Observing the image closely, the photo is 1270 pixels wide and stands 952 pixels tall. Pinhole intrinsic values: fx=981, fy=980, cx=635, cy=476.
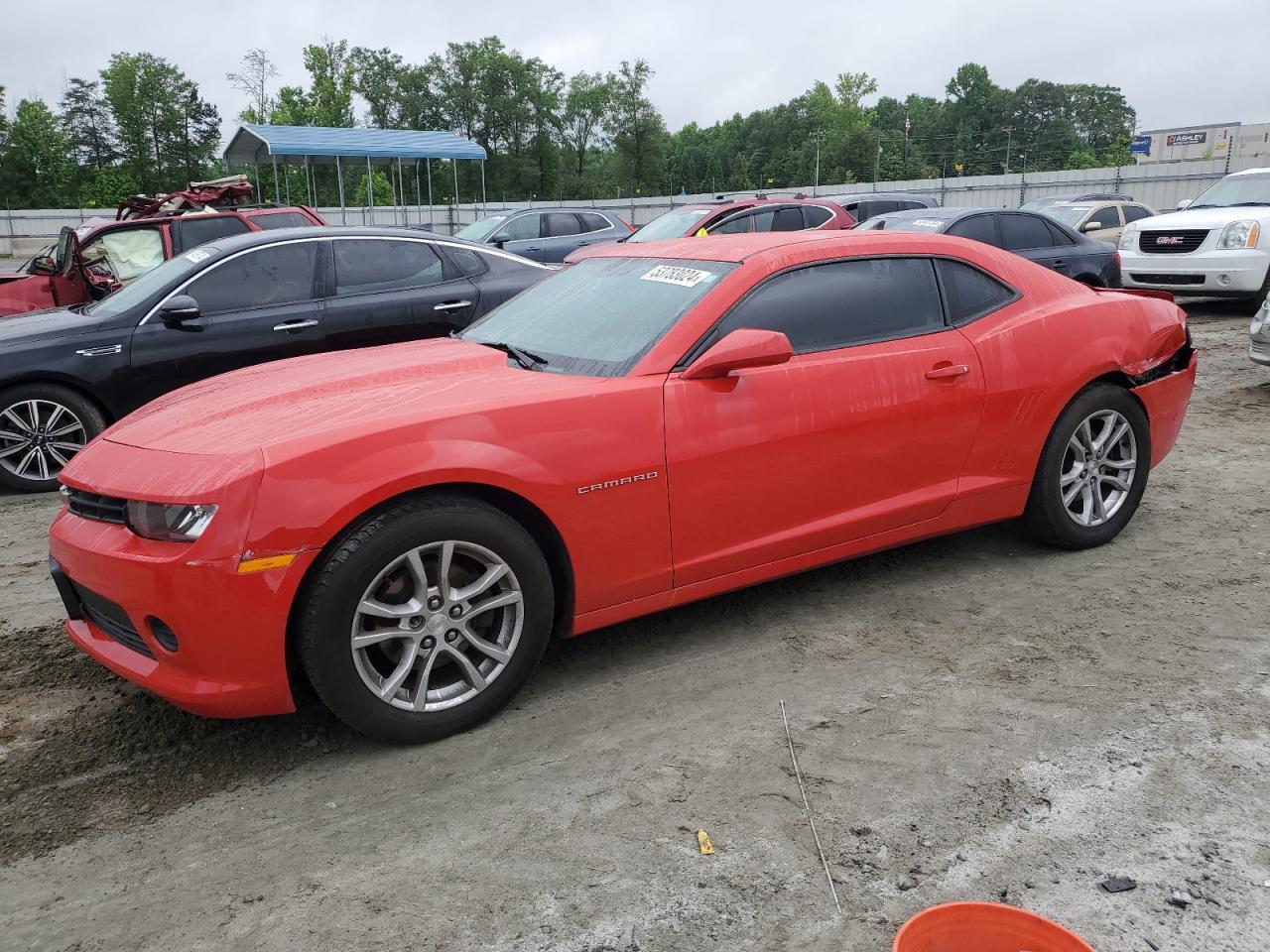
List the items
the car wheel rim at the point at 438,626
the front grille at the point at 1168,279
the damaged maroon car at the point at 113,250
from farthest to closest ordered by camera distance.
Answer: the front grille at the point at 1168,279 < the damaged maroon car at the point at 113,250 < the car wheel rim at the point at 438,626

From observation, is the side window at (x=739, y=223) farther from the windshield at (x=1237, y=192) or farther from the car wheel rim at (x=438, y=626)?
the car wheel rim at (x=438, y=626)

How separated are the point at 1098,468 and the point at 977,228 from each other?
22.3 feet

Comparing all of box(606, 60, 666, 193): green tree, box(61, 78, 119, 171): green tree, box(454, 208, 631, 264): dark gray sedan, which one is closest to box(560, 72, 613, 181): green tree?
box(606, 60, 666, 193): green tree

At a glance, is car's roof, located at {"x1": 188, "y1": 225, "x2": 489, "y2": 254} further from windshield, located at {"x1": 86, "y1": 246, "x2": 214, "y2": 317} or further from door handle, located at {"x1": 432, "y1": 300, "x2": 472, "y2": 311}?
door handle, located at {"x1": 432, "y1": 300, "x2": 472, "y2": 311}

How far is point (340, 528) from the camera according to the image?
2.84 metres

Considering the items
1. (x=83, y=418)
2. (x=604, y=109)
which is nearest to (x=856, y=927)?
(x=83, y=418)

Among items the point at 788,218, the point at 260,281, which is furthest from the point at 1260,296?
the point at 260,281

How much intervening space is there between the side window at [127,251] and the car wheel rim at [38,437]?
358 cm

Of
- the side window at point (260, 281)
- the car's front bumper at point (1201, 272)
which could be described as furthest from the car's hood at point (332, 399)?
the car's front bumper at point (1201, 272)

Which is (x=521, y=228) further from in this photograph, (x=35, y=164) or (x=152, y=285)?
(x=35, y=164)

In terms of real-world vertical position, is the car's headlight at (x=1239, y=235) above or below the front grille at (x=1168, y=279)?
above

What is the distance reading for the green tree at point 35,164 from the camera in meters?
59.8

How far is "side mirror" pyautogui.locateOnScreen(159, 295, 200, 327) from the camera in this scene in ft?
20.3

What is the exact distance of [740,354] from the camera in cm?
336
